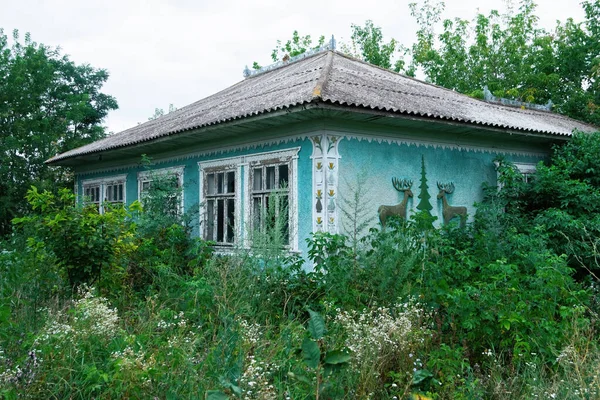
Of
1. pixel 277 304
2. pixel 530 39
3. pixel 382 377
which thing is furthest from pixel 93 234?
pixel 530 39

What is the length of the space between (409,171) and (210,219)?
3.42 meters

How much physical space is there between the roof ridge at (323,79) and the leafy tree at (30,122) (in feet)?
34.3

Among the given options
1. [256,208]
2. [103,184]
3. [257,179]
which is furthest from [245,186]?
[103,184]

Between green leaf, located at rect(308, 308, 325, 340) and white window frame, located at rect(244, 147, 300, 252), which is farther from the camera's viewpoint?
white window frame, located at rect(244, 147, 300, 252)

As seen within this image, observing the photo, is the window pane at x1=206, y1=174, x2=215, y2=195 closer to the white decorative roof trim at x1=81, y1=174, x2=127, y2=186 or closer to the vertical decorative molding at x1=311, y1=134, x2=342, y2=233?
the vertical decorative molding at x1=311, y1=134, x2=342, y2=233

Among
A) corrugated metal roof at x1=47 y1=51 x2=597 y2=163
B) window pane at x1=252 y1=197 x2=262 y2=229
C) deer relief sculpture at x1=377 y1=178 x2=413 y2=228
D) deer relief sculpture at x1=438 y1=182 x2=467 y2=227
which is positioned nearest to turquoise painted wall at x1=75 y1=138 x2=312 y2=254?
window pane at x1=252 y1=197 x2=262 y2=229

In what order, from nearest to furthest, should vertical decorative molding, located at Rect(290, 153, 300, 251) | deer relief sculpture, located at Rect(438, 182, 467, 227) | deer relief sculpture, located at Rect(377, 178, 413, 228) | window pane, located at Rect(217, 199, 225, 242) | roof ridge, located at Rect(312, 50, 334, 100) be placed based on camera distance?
roof ridge, located at Rect(312, 50, 334, 100)
vertical decorative molding, located at Rect(290, 153, 300, 251)
deer relief sculpture, located at Rect(377, 178, 413, 228)
deer relief sculpture, located at Rect(438, 182, 467, 227)
window pane, located at Rect(217, 199, 225, 242)

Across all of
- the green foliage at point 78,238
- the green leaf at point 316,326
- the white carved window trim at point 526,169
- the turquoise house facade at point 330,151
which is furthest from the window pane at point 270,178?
the green leaf at point 316,326

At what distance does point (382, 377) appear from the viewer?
12.6ft

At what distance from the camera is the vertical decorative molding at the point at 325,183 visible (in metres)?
7.04

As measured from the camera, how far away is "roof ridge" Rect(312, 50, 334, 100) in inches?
250

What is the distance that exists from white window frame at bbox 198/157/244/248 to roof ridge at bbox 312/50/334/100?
6.05 feet

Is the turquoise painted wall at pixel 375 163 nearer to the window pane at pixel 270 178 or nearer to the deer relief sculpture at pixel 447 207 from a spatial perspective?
the deer relief sculpture at pixel 447 207

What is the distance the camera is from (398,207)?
25.6 feet
